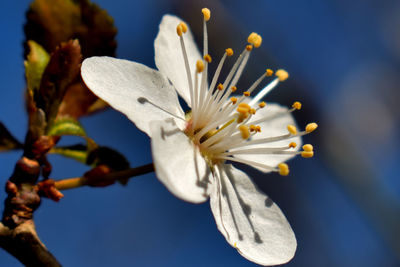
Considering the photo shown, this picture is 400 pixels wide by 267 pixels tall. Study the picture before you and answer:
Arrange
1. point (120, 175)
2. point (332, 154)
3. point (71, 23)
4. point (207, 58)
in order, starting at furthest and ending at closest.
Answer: point (332, 154)
point (71, 23)
point (207, 58)
point (120, 175)

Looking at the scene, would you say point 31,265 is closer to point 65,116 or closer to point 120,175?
point 120,175

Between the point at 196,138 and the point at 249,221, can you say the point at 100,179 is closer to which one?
the point at 196,138

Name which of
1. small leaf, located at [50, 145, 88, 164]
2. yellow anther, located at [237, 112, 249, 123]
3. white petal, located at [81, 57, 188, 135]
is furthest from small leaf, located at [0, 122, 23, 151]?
yellow anther, located at [237, 112, 249, 123]

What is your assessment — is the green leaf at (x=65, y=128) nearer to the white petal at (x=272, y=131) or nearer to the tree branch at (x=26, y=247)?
the tree branch at (x=26, y=247)

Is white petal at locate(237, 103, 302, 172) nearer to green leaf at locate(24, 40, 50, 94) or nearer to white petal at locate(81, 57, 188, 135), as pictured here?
white petal at locate(81, 57, 188, 135)

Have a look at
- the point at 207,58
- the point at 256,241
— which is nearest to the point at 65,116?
the point at 207,58

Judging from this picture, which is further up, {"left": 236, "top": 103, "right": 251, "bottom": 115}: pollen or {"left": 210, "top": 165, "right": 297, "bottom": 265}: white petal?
{"left": 236, "top": 103, "right": 251, "bottom": 115}: pollen

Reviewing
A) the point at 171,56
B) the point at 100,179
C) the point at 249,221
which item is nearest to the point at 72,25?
the point at 171,56
